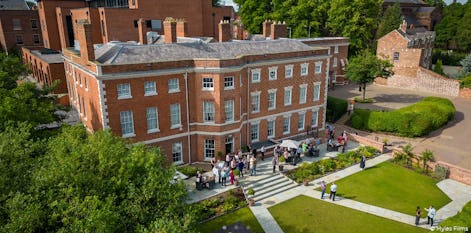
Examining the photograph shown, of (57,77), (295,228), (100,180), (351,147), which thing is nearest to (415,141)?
(351,147)

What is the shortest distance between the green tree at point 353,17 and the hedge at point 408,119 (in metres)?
23.7

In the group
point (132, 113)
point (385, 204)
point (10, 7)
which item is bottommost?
point (385, 204)

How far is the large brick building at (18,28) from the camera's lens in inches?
2788

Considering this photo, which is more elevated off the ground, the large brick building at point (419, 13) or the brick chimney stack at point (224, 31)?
the large brick building at point (419, 13)

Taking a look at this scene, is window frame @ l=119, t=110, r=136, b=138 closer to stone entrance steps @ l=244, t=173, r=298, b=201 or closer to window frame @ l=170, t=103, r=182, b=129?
window frame @ l=170, t=103, r=182, b=129

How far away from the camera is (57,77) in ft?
161

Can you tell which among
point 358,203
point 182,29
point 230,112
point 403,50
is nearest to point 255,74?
point 230,112

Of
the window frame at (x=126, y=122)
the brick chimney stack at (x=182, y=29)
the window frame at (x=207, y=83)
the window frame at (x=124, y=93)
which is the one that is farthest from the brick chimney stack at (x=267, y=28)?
the window frame at (x=126, y=122)

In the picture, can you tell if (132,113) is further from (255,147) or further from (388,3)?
(388,3)

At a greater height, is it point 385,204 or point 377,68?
point 377,68

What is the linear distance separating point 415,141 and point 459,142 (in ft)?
14.3

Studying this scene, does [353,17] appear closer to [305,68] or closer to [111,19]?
[305,68]

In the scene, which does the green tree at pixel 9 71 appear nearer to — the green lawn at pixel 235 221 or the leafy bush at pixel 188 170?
the leafy bush at pixel 188 170

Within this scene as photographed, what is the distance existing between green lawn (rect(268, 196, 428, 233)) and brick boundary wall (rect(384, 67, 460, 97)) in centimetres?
4134
